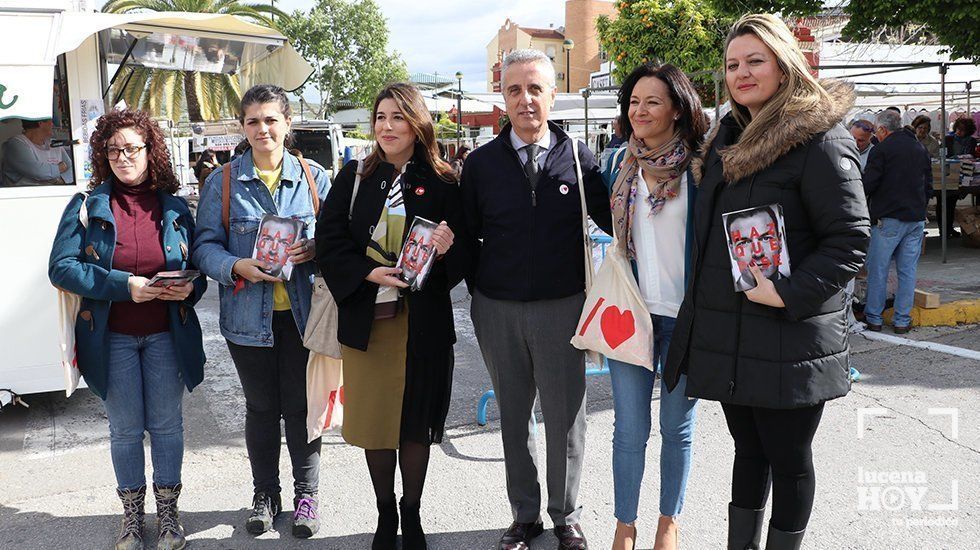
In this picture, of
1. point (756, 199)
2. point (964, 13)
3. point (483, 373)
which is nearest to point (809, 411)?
point (756, 199)

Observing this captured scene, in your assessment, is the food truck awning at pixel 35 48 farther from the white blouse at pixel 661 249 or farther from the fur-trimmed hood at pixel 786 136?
the fur-trimmed hood at pixel 786 136

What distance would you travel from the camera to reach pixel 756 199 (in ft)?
7.84

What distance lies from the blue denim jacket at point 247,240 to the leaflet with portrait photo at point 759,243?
1.83 metres

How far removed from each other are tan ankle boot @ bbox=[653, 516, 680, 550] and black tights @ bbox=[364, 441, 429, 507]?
0.98 meters

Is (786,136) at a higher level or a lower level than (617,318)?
higher

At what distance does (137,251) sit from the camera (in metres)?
3.17

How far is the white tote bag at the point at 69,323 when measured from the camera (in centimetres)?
312

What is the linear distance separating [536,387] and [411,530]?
79 centimetres

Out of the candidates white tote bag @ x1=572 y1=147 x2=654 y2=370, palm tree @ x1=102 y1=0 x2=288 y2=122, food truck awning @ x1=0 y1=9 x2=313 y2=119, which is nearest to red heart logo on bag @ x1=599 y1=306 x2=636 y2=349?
white tote bag @ x1=572 y1=147 x2=654 y2=370

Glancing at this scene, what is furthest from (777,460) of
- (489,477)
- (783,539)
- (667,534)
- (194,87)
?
(194,87)

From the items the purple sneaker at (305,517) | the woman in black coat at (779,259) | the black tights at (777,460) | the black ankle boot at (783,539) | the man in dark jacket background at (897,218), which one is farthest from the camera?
the man in dark jacket background at (897,218)

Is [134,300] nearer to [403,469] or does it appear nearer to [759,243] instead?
[403,469]

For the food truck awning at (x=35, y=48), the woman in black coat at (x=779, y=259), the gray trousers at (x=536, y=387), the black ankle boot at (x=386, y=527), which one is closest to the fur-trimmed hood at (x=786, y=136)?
the woman in black coat at (x=779, y=259)

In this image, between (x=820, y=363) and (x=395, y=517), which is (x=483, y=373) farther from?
(x=820, y=363)
